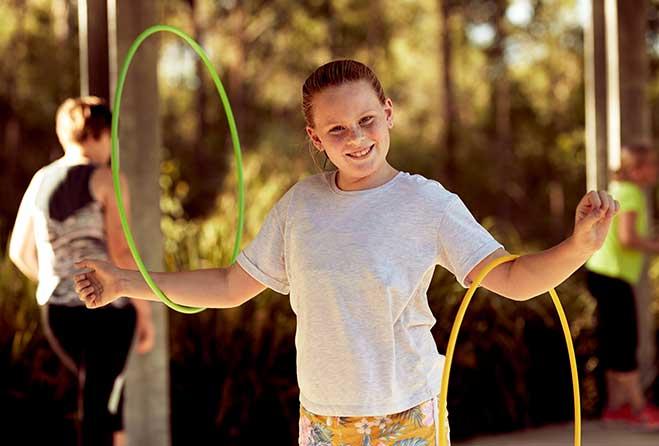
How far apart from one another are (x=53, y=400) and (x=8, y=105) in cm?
2093

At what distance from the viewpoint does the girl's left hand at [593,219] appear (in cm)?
258

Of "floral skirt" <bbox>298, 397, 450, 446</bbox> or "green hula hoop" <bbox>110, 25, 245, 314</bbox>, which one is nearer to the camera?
"floral skirt" <bbox>298, 397, 450, 446</bbox>

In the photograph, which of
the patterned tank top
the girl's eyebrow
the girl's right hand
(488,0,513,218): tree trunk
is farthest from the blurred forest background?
the patterned tank top

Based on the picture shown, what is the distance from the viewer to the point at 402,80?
3484cm

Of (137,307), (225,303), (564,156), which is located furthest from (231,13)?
(225,303)

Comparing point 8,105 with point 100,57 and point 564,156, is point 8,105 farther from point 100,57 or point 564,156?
point 100,57

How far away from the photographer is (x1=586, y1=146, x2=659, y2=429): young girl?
21.9 ft

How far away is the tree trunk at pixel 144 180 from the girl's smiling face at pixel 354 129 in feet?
9.22

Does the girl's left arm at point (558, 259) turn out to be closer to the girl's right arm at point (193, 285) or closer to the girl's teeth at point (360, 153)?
the girl's teeth at point (360, 153)

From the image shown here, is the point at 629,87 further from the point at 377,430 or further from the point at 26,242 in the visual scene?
the point at 377,430

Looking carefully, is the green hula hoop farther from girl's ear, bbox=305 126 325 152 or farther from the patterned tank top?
the patterned tank top

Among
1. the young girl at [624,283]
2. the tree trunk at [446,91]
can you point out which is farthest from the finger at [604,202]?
the tree trunk at [446,91]

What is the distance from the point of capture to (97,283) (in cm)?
302

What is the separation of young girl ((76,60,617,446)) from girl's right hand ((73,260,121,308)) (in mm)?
515
